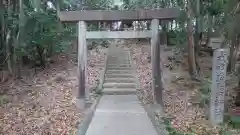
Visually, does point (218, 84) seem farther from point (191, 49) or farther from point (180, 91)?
point (191, 49)

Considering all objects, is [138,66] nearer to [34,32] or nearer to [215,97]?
[34,32]

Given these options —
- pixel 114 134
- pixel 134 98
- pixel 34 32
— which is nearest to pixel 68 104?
pixel 134 98

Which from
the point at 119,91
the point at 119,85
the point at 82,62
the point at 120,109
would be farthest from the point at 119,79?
the point at 120,109

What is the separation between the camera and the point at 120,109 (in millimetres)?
8289

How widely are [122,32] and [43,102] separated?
10.4 ft

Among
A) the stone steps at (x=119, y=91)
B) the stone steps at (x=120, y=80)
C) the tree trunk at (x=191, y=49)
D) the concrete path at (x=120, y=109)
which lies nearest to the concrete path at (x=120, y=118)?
the concrete path at (x=120, y=109)

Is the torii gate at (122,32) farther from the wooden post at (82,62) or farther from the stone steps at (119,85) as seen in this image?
the stone steps at (119,85)

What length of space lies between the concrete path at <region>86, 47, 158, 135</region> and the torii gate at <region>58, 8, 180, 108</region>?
0.82 m

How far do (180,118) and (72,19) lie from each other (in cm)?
391

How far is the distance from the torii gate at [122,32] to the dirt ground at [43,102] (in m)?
0.88

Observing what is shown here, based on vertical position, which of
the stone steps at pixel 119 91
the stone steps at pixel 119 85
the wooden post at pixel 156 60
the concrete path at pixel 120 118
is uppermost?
the wooden post at pixel 156 60

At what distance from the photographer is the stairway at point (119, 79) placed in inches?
407

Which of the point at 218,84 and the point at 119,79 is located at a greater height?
the point at 218,84

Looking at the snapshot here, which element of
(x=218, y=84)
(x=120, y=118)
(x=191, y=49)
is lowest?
(x=120, y=118)
